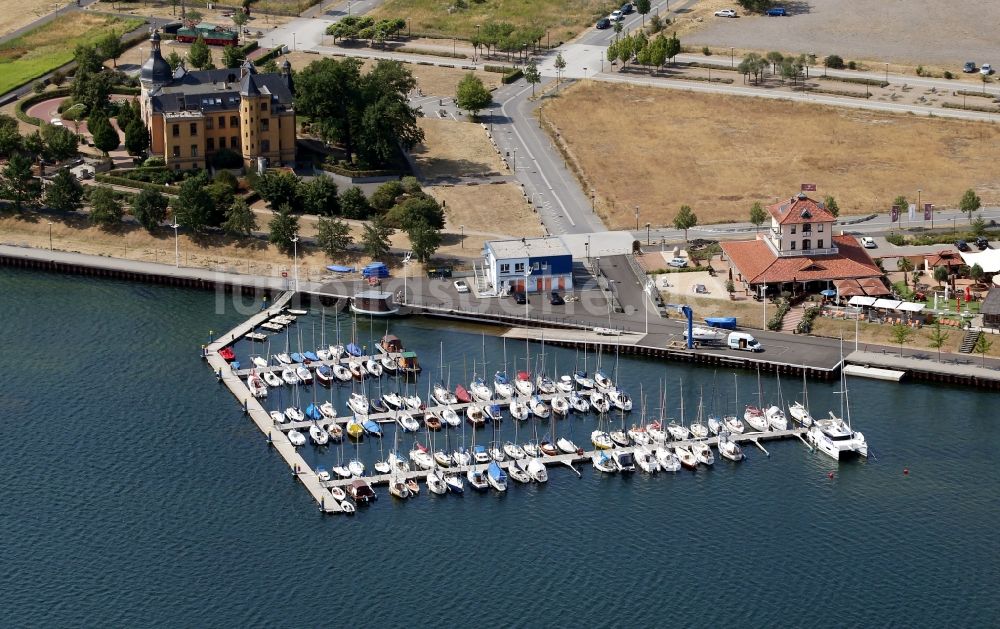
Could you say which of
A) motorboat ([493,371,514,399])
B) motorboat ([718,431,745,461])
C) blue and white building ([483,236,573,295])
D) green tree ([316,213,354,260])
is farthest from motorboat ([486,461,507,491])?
green tree ([316,213,354,260])

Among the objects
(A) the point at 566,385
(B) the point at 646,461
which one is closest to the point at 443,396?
(A) the point at 566,385

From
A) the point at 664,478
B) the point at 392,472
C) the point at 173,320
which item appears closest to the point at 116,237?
the point at 173,320

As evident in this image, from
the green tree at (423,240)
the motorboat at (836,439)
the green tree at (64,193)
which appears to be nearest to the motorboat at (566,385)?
the motorboat at (836,439)

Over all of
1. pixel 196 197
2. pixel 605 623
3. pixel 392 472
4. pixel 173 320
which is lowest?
pixel 605 623

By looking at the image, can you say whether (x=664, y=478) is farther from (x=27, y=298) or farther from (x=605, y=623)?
(x=27, y=298)

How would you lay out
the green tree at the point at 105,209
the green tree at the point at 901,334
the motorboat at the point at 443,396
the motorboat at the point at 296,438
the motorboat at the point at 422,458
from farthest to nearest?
the green tree at the point at 105,209, the green tree at the point at 901,334, the motorboat at the point at 443,396, the motorboat at the point at 296,438, the motorboat at the point at 422,458

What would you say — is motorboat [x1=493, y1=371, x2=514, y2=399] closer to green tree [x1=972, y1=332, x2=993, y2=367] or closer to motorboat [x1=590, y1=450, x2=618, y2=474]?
motorboat [x1=590, y1=450, x2=618, y2=474]

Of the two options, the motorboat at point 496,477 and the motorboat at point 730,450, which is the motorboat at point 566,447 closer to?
the motorboat at point 496,477
